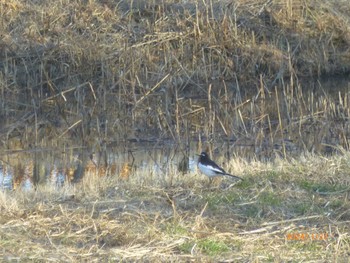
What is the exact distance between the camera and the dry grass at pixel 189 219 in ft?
19.0

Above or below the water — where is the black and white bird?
above

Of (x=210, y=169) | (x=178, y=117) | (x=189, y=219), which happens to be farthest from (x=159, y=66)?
(x=189, y=219)

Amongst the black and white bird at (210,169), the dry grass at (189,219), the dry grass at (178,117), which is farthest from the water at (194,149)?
the dry grass at (189,219)

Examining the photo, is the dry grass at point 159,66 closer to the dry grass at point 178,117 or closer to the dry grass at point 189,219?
the dry grass at point 178,117

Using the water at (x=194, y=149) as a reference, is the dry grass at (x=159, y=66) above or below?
above

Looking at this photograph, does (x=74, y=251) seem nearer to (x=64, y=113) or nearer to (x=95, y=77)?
(x=64, y=113)

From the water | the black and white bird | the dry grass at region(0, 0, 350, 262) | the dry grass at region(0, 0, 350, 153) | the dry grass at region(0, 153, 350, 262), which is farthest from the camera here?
the dry grass at region(0, 0, 350, 153)

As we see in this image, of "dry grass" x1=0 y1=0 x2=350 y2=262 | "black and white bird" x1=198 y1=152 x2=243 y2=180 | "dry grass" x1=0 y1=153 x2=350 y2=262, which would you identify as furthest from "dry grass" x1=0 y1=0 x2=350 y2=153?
"dry grass" x1=0 y1=153 x2=350 y2=262

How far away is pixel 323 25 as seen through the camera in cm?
2108

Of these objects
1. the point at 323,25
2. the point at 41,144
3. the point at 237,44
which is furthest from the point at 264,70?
the point at 41,144

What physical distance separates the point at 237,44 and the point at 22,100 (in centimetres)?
542

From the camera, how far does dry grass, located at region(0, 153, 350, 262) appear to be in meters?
5.79

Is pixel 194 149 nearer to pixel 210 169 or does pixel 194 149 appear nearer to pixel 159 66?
pixel 210 169

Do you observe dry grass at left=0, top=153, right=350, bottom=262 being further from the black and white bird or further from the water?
the water
